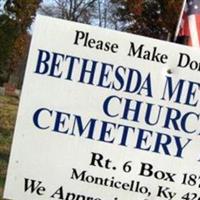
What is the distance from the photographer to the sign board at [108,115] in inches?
118

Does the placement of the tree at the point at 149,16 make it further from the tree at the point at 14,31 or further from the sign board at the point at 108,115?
the sign board at the point at 108,115

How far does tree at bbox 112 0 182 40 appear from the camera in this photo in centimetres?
3941

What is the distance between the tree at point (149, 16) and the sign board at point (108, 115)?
3605 cm

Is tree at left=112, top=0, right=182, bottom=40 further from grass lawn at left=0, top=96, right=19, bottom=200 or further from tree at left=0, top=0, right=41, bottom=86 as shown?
grass lawn at left=0, top=96, right=19, bottom=200

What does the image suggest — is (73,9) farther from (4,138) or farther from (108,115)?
(108,115)

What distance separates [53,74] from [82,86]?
130 mm

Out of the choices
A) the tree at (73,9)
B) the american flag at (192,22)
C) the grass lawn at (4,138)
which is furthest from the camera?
the tree at (73,9)

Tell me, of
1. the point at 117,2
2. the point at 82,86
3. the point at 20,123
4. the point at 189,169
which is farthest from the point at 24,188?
the point at 117,2

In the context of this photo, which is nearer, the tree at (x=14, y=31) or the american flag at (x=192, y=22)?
the american flag at (x=192, y=22)

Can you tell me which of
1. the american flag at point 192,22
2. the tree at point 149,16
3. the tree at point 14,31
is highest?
the tree at point 149,16

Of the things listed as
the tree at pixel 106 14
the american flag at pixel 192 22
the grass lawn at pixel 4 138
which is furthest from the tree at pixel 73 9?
the american flag at pixel 192 22

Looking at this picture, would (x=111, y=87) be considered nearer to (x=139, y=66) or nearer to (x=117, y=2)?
(x=139, y=66)

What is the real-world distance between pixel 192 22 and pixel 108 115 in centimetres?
227

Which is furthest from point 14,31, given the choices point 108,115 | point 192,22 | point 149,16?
point 108,115
